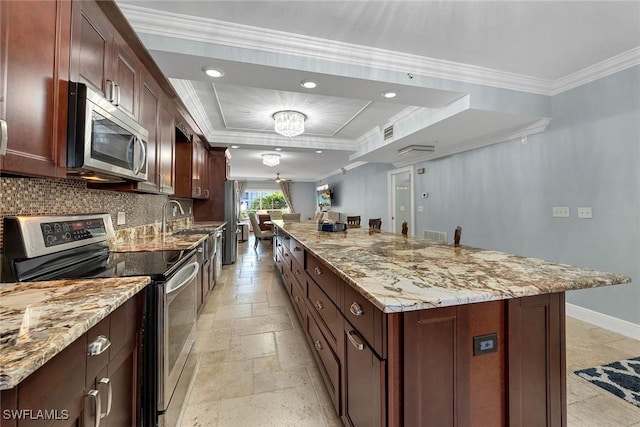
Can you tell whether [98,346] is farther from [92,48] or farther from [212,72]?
[212,72]

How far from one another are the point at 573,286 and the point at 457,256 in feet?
1.95

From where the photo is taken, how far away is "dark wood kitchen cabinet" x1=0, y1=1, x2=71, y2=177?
2.92ft

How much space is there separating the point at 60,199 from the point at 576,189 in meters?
4.49

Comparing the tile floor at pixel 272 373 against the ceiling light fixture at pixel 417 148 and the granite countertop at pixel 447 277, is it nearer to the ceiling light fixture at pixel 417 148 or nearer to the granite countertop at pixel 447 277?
the granite countertop at pixel 447 277

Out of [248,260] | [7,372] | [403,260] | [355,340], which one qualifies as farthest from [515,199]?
[248,260]

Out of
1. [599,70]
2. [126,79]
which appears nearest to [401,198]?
[599,70]

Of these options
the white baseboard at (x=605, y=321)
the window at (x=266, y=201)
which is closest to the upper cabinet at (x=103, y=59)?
the white baseboard at (x=605, y=321)

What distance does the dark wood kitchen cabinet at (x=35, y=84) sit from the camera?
891 mm

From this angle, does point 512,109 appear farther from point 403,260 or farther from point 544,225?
point 403,260

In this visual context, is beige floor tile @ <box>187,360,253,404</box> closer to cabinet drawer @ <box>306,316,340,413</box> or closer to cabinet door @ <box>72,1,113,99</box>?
cabinet drawer @ <box>306,316,340,413</box>

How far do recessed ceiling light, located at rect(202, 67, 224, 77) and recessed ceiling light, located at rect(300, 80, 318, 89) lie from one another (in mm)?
703

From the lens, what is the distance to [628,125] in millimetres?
2402

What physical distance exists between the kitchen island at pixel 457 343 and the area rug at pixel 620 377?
1.11 m

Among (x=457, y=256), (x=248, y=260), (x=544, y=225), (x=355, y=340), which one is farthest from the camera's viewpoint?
(x=248, y=260)
